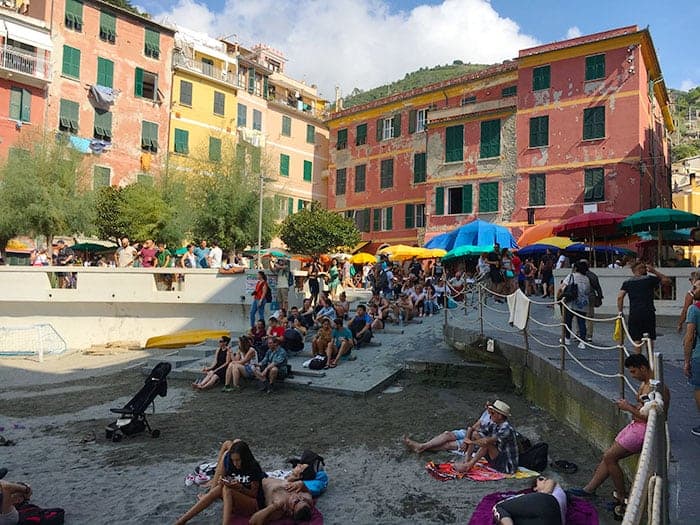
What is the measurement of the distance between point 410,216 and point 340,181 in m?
7.32

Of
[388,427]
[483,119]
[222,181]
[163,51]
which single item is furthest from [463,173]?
[388,427]

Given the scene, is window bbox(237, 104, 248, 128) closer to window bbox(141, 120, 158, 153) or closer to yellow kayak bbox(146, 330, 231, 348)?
window bbox(141, 120, 158, 153)

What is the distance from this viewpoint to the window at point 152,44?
107 ft

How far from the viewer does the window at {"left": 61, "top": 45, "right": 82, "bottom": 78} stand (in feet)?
95.1

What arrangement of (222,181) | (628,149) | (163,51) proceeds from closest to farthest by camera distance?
(628,149) → (222,181) → (163,51)

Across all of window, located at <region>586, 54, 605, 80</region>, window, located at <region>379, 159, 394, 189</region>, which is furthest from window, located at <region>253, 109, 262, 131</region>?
window, located at <region>586, 54, 605, 80</region>

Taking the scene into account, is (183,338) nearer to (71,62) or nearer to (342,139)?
(71,62)

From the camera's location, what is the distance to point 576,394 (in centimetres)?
716

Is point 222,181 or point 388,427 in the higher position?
point 222,181

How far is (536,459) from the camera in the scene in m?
6.35

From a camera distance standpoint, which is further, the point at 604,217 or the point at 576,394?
the point at 604,217

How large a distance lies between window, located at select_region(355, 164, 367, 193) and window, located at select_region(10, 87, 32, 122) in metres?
19.7

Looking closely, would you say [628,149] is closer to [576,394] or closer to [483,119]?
[483,119]

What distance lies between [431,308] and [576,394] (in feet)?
34.6
